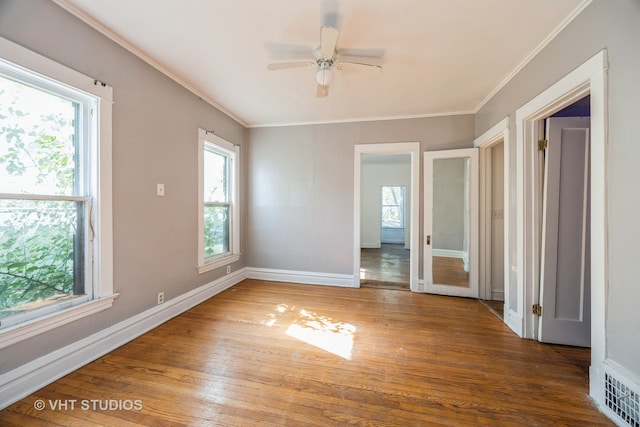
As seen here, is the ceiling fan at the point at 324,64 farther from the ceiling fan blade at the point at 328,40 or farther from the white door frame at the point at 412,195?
the white door frame at the point at 412,195

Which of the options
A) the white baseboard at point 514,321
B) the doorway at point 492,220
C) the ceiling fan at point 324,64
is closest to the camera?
the ceiling fan at point 324,64

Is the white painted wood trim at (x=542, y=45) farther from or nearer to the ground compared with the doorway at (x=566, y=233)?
farther from the ground

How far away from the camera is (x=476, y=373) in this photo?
180 centimetres

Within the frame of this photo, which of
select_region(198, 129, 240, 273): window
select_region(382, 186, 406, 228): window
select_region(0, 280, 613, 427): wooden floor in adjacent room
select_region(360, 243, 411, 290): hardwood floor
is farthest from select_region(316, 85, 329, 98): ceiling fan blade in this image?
select_region(382, 186, 406, 228): window

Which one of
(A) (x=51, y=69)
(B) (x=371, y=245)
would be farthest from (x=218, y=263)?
(B) (x=371, y=245)

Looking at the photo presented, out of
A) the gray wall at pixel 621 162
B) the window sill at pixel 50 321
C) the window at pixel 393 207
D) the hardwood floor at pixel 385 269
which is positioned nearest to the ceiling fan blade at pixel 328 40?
the gray wall at pixel 621 162

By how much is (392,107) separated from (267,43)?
76.9 inches

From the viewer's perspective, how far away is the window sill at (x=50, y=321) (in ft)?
4.81

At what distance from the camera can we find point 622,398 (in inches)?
53.4

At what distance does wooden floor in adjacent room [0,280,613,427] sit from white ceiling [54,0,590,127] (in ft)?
8.60

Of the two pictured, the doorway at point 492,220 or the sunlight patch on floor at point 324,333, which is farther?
the doorway at point 492,220

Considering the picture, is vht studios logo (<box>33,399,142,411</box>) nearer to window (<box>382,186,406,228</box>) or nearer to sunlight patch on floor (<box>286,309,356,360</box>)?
sunlight patch on floor (<box>286,309,356,360</box>)

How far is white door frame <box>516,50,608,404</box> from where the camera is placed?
1.48 metres

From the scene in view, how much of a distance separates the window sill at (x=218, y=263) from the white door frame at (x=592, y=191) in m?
3.57
